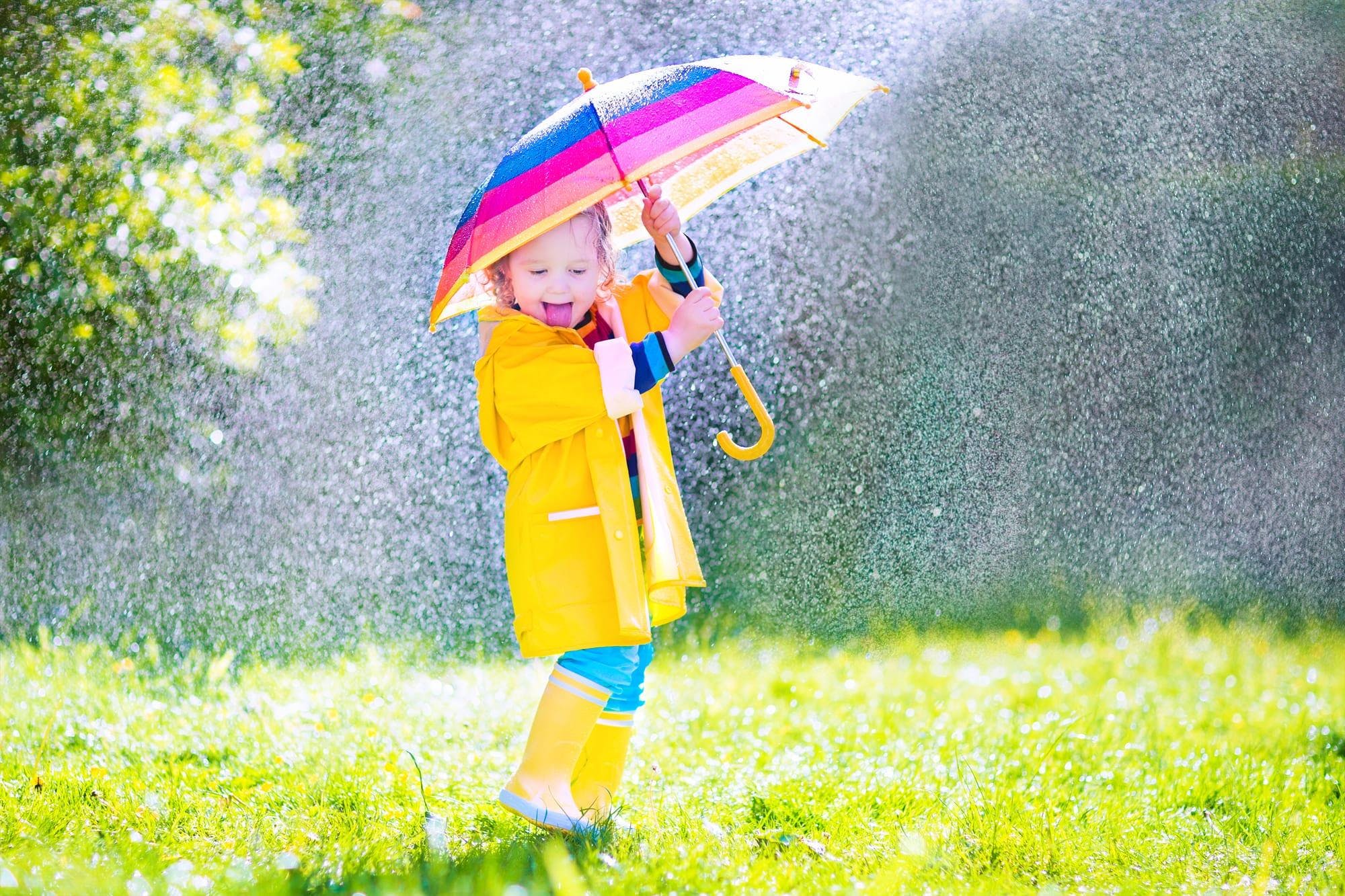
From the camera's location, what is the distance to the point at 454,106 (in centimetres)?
566

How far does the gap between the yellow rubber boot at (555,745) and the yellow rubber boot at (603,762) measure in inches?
4.8

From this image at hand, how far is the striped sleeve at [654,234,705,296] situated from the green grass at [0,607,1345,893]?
116 cm

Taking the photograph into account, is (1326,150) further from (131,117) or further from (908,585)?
(131,117)

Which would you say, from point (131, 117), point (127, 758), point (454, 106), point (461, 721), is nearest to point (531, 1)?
point (454, 106)

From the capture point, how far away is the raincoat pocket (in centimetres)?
261

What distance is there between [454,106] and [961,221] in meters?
2.23

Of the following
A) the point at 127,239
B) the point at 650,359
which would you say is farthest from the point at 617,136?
the point at 127,239

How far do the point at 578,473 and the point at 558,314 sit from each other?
1.08 ft

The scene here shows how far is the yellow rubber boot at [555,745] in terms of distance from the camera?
8.94 feet

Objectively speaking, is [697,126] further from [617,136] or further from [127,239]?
[127,239]

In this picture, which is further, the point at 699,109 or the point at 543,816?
the point at 543,816

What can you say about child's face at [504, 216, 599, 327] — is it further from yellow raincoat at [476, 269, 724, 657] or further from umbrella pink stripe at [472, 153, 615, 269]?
umbrella pink stripe at [472, 153, 615, 269]

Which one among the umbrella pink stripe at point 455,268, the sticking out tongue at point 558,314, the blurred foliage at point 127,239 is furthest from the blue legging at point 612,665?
the blurred foliage at point 127,239

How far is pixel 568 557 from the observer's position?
2.62 metres
